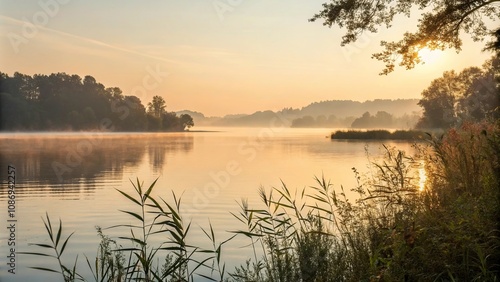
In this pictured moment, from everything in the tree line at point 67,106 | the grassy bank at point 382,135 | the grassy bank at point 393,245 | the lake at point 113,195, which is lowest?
the lake at point 113,195

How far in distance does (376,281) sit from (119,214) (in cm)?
1274

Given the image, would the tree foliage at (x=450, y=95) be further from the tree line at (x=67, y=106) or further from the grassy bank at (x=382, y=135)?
the tree line at (x=67, y=106)

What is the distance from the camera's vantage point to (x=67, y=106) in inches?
4791

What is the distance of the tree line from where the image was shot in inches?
4400

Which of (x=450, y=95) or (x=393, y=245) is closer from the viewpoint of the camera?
(x=393, y=245)

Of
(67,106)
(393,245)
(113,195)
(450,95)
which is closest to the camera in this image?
(393,245)

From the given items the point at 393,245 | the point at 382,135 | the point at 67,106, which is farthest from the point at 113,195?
the point at 67,106

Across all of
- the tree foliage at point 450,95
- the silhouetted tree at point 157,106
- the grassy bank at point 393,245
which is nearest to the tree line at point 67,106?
the silhouetted tree at point 157,106

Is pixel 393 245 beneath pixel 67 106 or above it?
beneath

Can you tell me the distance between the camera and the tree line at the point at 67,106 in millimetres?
111750

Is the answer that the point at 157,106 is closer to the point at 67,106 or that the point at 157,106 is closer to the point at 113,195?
the point at 67,106

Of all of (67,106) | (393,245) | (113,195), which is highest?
(67,106)

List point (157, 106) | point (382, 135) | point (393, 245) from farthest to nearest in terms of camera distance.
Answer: point (157, 106)
point (382, 135)
point (393, 245)

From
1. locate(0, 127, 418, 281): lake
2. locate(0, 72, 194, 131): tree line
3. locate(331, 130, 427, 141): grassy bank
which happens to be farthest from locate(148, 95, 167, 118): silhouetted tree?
locate(0, 127, 418, 281): lake
